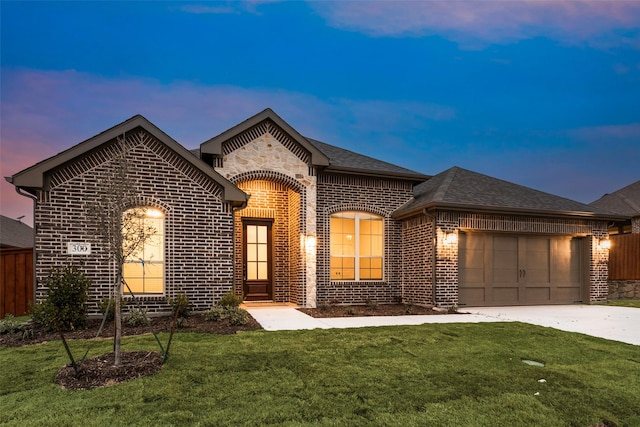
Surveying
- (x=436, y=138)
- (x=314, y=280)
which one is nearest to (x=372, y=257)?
(x=314, y=280)

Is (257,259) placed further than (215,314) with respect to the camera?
Yes

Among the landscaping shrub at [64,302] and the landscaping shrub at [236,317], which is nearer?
the landscaping shrub at [64,302]

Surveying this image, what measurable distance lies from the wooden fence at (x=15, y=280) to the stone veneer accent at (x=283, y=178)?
5.71 meters

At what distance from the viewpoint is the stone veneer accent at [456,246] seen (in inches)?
464

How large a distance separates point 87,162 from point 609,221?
1667 centimetres

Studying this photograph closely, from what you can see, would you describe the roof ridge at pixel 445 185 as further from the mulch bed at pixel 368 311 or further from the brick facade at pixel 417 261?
the mulch bed at pixel 368 311

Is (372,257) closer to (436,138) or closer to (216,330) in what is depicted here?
(216,330)

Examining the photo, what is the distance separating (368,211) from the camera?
43.4 ft

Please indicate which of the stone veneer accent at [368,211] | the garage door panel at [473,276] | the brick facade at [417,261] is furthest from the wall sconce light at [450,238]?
the stone veneer accent at [368,211]

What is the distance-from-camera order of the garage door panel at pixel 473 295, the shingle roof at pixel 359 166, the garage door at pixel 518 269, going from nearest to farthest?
the garage door panel at pixel 473 295 → the garage door at pixel 518 269 → the shingle roof at pixel 359 166

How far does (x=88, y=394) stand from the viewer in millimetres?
4324

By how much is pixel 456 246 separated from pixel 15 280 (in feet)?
41.5

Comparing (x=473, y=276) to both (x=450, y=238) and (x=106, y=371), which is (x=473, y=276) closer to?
(x=450, y=238)

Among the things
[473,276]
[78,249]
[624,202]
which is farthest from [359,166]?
[624,202]
